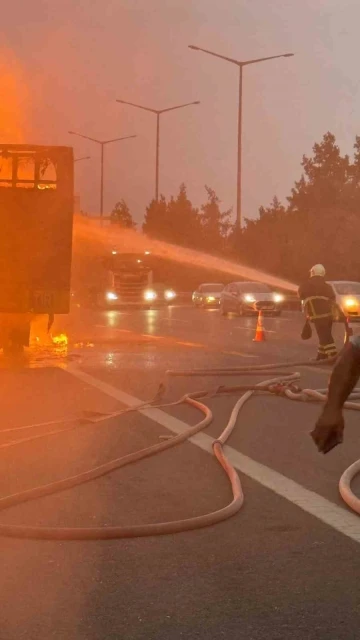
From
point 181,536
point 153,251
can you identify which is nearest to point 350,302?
point 153,251

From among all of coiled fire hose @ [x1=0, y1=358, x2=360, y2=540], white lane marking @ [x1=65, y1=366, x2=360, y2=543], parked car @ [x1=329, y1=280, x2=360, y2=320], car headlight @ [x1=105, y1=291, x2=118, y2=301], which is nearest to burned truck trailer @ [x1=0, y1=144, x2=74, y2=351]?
coiled fire hose @ [x1=0, y1=358, x2=360, y2=540]

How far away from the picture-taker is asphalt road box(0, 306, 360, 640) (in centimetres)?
491

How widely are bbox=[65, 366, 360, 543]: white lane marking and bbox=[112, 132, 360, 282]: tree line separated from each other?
48041 mm

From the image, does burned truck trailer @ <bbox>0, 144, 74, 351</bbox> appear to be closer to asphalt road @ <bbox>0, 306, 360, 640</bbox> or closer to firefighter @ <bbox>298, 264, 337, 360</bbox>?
firefighter @ <bbox>298, 264, 337, 360</bbox>

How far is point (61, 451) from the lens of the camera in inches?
374

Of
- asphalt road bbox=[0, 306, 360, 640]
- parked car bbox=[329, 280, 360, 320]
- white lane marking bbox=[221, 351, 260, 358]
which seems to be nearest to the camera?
asphalt road bbox=[0, 306, 360, 640]

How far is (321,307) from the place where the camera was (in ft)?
58.5

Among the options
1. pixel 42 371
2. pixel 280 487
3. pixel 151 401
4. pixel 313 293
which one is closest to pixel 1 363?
pixel 42 371

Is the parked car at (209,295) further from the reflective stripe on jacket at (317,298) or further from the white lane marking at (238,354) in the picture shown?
the reflective stripe on jacket at (317,298)

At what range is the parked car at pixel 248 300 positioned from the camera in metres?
44.4

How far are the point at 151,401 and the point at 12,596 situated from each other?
767cm

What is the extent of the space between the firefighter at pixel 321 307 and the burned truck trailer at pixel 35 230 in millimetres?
4781

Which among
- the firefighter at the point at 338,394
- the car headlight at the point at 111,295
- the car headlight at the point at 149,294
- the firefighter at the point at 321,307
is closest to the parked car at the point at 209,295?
the car headlight at the point at 149,294

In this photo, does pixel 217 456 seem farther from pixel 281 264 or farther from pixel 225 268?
pixel 225 268
